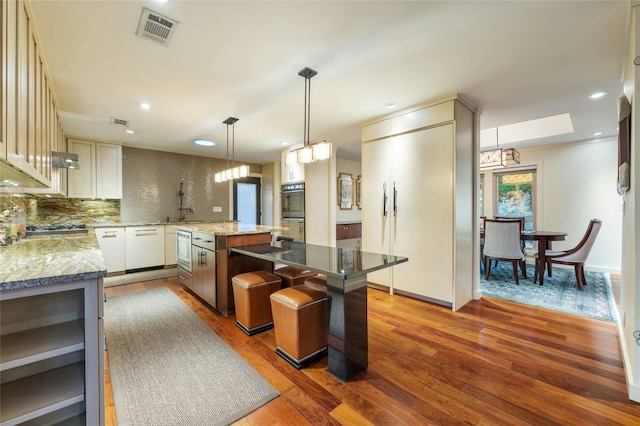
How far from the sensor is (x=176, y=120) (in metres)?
3.69

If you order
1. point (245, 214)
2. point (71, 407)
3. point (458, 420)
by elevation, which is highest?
point (245, 214)

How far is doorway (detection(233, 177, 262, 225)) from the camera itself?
6598mm

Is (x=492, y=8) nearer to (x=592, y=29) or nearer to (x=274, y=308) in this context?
(x=592, y=29)

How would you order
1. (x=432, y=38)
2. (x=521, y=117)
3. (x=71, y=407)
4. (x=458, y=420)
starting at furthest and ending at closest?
(x=521, y=117) → (x=432, y=38) → (x=458, y=420) → (x=71, y=407)

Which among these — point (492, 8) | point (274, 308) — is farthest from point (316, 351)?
point (492, 8)

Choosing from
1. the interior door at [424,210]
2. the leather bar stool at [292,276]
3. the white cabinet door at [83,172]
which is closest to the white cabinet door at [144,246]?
the white cabinet door at [83,172]

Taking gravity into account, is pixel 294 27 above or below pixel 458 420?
above

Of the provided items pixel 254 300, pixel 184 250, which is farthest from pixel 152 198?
pixel 254 300

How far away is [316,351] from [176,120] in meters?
3.47

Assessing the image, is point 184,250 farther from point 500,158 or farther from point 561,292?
point 561,292

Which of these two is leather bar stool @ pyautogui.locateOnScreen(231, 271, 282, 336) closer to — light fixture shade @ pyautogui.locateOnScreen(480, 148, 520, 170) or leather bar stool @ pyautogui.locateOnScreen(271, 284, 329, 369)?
leather bar stool @ pyautogui.locateOnScreen(271, 284, 329, 369)

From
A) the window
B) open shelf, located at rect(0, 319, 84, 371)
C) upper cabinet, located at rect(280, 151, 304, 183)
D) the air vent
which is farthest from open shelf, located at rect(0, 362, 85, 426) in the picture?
the window

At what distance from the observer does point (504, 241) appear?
4.05 m

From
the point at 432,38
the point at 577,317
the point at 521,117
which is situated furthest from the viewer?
the point at 521,117
